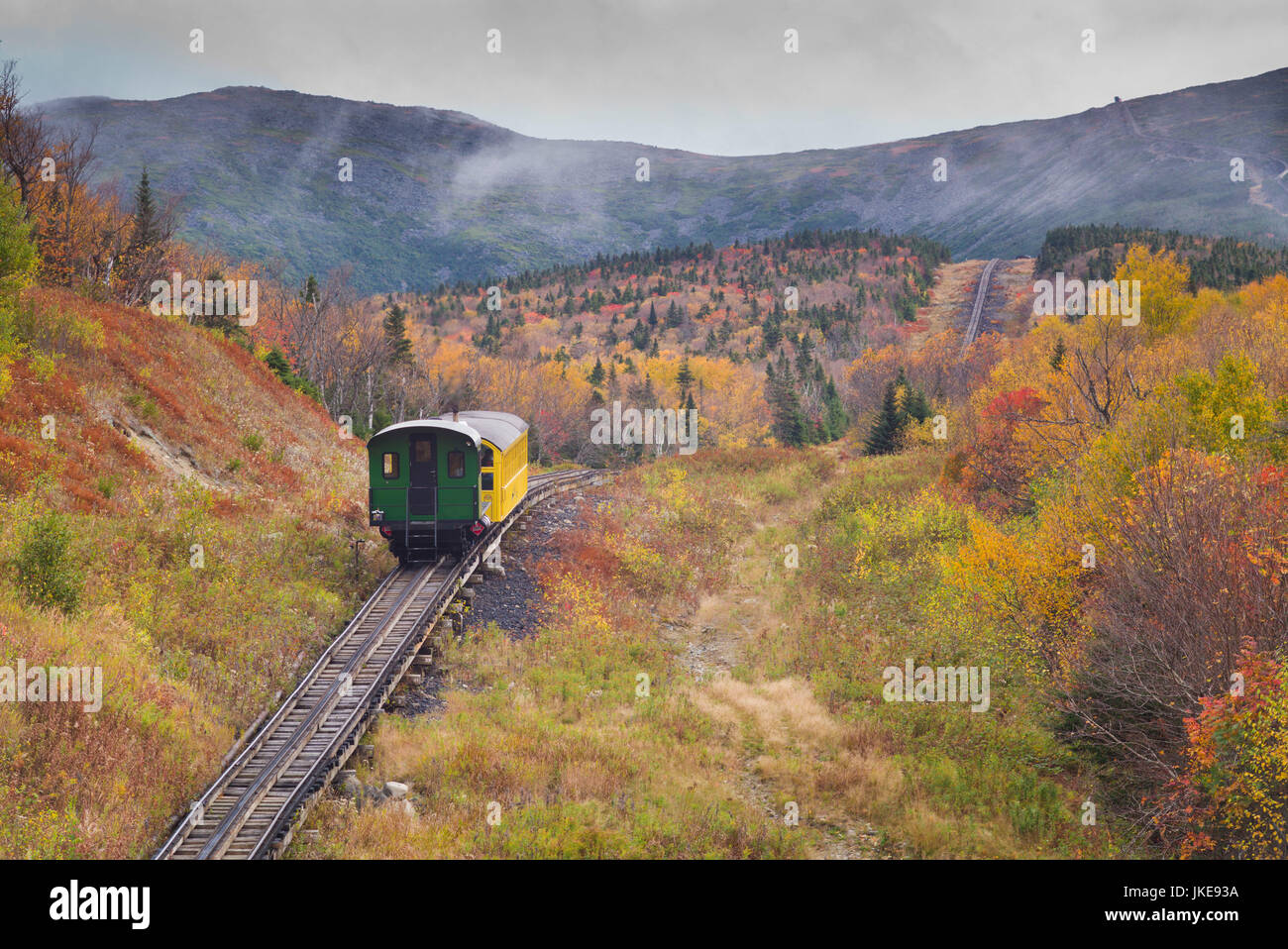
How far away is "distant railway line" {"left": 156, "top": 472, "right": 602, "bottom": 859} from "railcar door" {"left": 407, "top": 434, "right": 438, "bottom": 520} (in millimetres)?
1621

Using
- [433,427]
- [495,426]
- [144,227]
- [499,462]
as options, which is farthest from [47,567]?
[144,227]

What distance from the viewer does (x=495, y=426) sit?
89.0ft

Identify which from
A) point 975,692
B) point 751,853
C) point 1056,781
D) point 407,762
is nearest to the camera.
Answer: point 751,853

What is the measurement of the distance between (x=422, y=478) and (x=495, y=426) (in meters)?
5.23

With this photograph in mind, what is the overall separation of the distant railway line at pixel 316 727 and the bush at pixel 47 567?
442 cm

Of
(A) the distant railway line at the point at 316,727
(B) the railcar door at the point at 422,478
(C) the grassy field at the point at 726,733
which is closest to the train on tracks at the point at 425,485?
(B) the railcar door at the point at 422,478

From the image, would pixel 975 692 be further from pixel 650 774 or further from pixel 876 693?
pixel 650 774

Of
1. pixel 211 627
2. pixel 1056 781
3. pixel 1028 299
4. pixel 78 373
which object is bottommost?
pixel 1056 781

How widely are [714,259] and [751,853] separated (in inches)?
6415

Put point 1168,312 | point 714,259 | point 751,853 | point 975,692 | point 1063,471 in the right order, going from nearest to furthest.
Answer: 1. point 751,853
2. point 975,692
3. point 1063,471
4. point 1168,312
5. point 714,259

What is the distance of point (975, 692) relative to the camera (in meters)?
17.8

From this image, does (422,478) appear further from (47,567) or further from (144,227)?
(144,227)

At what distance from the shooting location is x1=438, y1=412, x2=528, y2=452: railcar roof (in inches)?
992

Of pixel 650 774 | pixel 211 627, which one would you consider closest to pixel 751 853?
pixel 650 774
